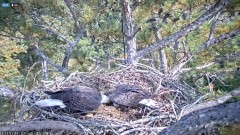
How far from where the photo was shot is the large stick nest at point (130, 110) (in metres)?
1.84

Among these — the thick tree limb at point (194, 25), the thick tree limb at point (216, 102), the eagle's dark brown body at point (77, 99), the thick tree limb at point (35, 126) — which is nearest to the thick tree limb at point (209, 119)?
the thick tree limb at point (35, 126)

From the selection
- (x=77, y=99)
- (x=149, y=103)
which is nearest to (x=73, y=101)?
(x=77, y=99)

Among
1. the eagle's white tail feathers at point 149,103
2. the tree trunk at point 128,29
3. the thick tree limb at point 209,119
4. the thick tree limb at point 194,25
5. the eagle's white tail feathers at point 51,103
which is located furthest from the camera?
the tree trunk at point 128,29

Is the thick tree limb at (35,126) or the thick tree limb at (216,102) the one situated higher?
the thick tree limb at (216,102)

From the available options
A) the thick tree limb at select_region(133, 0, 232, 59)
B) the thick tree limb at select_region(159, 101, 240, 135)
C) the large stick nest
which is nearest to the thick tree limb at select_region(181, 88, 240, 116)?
the large stick nest

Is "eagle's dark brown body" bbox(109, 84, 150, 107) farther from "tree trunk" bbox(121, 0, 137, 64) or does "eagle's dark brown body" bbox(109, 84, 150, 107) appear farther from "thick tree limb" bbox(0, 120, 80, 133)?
"tree trunk" bbox(121, 0, 137, 64)

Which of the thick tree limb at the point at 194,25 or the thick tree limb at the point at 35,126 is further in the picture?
the thick tree limb at the point at 194,25

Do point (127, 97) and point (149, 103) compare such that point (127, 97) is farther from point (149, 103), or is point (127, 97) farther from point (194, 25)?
point (194, 25)

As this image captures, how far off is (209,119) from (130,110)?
4.02 ft

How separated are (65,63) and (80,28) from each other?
476 millimetres

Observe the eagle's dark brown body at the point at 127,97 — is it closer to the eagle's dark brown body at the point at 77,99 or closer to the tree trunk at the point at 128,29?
the eagle's dark brown body at the point at 77,99

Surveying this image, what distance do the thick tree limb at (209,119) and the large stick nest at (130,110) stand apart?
2.81 ft

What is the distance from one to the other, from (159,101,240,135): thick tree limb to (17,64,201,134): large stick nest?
2.81 ft

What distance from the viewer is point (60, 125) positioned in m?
1.57
